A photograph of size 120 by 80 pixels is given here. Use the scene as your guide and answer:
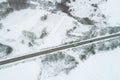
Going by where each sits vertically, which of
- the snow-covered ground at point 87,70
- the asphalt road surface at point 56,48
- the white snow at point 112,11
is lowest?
the snow-covered ground at point 87,70

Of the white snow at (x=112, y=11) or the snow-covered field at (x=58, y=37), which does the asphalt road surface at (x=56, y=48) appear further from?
the white snow at (x=112, y=11)

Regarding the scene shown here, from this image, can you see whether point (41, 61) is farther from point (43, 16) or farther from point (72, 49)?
point (43, 16)

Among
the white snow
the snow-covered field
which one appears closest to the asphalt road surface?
the snow-covered field

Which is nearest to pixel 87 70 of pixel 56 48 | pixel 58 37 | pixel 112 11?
pixel 56 48

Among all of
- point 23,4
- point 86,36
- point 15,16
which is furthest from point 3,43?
point 86,36

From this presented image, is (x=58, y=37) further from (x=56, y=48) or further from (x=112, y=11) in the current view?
(x=112, y=11)

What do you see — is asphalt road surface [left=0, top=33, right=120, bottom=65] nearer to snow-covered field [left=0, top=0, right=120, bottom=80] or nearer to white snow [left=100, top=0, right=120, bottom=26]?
snow-covered field [left=0, top=0, right=120, bottom=80]

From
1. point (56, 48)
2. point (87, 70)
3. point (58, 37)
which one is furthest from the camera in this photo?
point (58, 37)

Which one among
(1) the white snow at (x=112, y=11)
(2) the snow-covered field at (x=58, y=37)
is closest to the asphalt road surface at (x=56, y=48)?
(2) the snow-covered field at (x=58, y=37)
